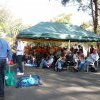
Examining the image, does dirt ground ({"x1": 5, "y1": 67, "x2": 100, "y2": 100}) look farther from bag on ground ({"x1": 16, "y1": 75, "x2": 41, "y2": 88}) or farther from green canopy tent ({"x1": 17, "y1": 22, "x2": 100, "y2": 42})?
green canopy tent ({"x1": 17, "y1": 22, "x2": 100, "y2": 42})

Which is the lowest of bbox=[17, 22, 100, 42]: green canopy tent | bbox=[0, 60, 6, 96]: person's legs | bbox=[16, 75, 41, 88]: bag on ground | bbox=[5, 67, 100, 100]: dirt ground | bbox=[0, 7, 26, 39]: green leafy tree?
bbox=[5, 67, 100, 100]: dirt ground

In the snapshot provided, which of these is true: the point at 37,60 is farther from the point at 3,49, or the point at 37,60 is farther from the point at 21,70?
the point at 3,49

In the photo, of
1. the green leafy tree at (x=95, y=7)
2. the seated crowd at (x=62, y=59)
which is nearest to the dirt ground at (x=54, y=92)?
the seated crowd at (x=62, y=59)

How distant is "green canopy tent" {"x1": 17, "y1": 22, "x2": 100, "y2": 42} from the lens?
22438mm

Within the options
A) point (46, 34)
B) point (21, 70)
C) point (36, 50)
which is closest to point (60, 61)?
point (46, 34)

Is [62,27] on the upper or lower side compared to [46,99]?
upper

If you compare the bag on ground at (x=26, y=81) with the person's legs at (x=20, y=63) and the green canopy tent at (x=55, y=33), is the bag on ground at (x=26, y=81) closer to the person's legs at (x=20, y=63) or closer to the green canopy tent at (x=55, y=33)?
the person's legs at (x=20, y=63)

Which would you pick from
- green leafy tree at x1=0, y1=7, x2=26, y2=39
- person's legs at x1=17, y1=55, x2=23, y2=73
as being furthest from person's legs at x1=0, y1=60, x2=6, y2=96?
green leafy tree at x1=0, y1=7, x2=26, y2=39

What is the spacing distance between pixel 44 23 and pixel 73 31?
7.02 feet

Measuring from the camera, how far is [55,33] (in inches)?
904

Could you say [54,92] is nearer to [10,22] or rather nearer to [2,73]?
[2,73]

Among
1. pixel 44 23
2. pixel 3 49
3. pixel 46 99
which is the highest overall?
pixel 44 23

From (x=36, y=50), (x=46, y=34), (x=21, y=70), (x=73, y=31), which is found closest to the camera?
(x=21, y=70)

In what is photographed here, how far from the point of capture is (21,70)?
56.3 ft
